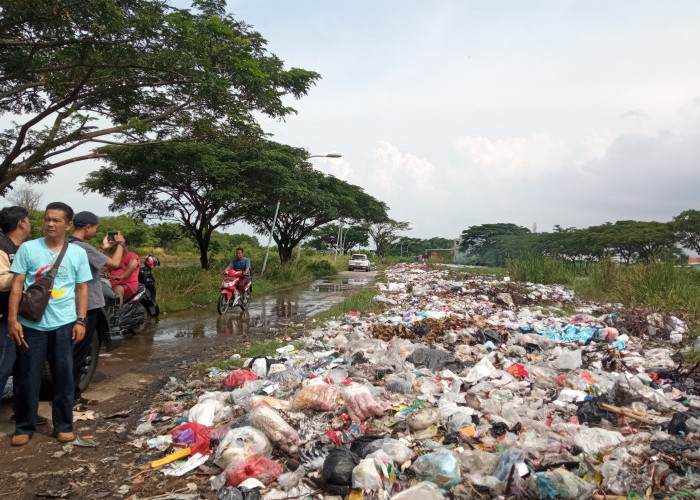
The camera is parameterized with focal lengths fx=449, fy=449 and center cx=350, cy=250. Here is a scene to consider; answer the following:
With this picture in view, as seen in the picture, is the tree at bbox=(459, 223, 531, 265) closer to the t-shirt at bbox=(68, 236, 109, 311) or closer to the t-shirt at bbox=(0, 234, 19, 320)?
the t-shirt at bbox=(68, 236, 109, 311)

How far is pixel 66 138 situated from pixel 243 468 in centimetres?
783

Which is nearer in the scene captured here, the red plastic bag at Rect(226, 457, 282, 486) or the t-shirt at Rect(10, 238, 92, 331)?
the red plastic bag at Rect(226, 457, 282, 486)

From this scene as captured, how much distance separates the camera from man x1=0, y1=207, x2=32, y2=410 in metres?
3.13

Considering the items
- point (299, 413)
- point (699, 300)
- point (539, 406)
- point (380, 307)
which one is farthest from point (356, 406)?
point (699, 300)

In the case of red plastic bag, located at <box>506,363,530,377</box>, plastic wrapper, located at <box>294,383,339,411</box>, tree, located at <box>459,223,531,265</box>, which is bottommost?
red plastic bag, located at <box>506,363,530,377</box>

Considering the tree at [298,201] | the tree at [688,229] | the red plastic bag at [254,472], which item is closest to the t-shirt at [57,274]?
the red plastic bag at [254,472]

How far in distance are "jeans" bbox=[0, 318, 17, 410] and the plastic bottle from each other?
3.31 meters

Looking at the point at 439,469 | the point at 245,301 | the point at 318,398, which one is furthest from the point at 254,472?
the point at 245,301

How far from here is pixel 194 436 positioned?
323 centimetres

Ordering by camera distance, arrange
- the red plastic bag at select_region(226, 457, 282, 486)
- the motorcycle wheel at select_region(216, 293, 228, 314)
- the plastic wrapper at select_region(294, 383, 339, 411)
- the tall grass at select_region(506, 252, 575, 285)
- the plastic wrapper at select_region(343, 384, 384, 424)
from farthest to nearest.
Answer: the tall grass at select_region(506, 252, 575, 285), the motorcycle wheel at select_region(216, 293, 228, 314), the plastic wrapper at select_region(294, 383, 339, 411), the plastic wrapper at select_region(343, 384, 384, 424), the red plastic bag at select_region(226, 457, 282, 486)

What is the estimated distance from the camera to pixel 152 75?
820 centimetres

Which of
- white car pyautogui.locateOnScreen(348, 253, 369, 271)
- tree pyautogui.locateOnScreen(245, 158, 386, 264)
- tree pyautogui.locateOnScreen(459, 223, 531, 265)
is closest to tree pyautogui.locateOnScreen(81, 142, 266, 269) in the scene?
tree pyautogui.locateOnScreen(245, 158, 386, 264)

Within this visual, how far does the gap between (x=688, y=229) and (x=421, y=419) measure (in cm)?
3988

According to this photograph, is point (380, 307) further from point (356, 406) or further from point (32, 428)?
point (32, 428)
